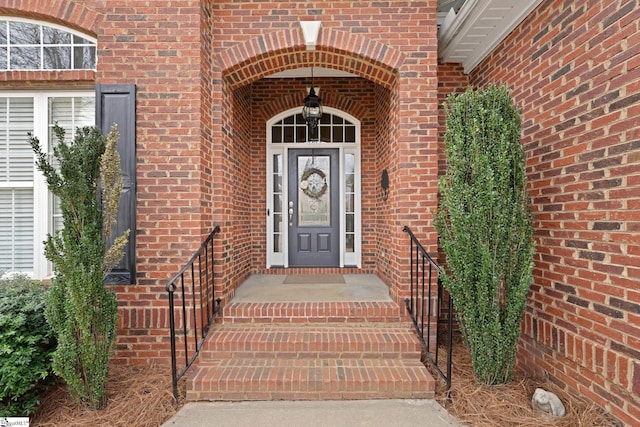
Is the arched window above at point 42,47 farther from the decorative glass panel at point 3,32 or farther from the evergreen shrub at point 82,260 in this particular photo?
the evergreen shrub at point 82,260

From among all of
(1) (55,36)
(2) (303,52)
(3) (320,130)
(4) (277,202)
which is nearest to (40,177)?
(1) (55,36)

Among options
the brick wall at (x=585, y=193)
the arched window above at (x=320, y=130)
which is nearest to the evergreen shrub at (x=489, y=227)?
the brick wall at (x=585, y=193)

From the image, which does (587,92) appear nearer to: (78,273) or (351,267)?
(351,267)

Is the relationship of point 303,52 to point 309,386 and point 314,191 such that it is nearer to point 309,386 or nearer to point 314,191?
point 314,191

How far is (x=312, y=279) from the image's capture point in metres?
4.29

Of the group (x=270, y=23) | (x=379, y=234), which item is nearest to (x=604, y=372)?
(x=379, y=234)

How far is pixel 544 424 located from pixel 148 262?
333 cm

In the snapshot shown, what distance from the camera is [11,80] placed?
3.23 meters

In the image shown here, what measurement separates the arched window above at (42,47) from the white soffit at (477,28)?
11.8 ft

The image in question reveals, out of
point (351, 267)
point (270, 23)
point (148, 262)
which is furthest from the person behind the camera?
point (351, 267)

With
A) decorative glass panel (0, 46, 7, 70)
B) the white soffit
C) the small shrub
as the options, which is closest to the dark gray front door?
the white soffit

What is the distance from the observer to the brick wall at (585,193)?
196 centimetres

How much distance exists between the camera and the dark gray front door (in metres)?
4.90

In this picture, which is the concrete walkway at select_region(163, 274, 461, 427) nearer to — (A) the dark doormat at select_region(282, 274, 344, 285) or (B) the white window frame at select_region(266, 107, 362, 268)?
(A) the dark doormat at select_region(282, 274, 344, 285)
